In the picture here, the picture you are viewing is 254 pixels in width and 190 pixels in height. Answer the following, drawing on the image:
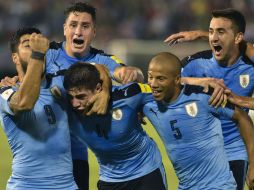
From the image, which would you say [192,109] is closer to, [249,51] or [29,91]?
[29,91]

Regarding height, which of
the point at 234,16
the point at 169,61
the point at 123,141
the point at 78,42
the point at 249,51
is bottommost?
the point at 123,141

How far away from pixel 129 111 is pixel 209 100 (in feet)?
2.20

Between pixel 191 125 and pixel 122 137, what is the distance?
0.58 m

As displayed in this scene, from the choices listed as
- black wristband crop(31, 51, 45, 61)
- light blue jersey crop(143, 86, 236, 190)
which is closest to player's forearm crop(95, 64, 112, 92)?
light blue jersey crop(143, 86, 236, 190)

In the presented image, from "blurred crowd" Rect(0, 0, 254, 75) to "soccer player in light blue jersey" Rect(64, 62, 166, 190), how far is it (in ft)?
48.8

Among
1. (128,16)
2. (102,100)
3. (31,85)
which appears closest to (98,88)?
(102,100)

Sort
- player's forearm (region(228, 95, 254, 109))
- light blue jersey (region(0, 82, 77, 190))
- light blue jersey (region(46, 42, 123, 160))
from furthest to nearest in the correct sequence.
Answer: light blue jersey (region(46, 42, 123, 160))
player's forearm (region(228, 95, 254, 109))
light blue jersey (region(0, 82, 77, 190))

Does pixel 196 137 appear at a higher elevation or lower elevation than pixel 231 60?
lower

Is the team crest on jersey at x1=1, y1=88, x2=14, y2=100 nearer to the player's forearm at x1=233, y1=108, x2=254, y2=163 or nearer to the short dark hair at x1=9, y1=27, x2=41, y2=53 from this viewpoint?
the short dark hair at x1=9, y1=27, x2=41, y2=53

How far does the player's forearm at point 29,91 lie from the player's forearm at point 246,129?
1720 mm

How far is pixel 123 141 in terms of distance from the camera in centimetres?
650

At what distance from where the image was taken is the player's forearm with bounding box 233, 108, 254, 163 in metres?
6.51

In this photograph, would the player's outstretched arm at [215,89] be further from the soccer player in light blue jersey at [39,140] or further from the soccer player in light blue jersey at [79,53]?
the soccer player in light blue jersey at [39,140]

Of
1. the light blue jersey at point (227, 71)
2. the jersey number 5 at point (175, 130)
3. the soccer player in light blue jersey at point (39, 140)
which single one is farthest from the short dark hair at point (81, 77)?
the light blue jersey at point (227, 71)
